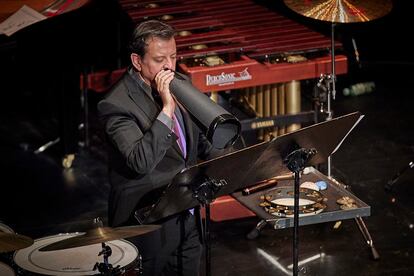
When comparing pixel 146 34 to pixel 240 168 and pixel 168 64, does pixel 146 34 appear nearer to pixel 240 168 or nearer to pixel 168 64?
pixel 168 64

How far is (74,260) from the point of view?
5691mm

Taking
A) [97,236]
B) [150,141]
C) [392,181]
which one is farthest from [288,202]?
[392,181]

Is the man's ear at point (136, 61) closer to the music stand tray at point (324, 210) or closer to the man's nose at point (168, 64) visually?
the man's nose at point (168, 64)

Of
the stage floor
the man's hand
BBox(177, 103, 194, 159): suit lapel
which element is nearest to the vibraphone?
the stage floor

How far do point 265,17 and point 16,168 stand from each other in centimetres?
283

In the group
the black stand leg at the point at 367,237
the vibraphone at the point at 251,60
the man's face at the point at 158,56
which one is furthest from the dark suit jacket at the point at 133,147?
the black stand leg at the point at 367,237

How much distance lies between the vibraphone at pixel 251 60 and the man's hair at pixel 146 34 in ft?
6.46

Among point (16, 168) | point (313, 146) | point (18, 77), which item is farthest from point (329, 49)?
point (18, 77)

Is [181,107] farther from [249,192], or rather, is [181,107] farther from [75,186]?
[75,186]

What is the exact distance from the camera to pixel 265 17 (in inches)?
362

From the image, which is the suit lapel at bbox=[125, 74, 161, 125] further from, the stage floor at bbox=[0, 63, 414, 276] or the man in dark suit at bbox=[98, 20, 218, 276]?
the stage floor at bbox=[0, 63, 414, 276]

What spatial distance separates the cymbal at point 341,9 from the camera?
7.32 meters

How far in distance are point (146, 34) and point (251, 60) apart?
2.32m

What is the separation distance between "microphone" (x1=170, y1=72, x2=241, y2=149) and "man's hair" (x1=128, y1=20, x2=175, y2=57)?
331mm
